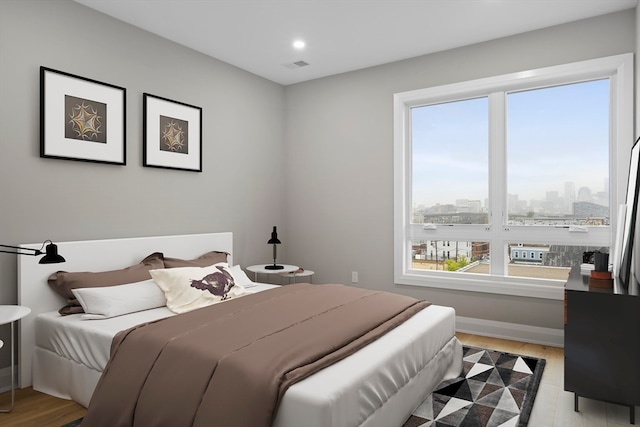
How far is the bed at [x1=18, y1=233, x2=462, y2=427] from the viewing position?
1.70m

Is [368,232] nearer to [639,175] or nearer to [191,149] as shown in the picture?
[191,149]

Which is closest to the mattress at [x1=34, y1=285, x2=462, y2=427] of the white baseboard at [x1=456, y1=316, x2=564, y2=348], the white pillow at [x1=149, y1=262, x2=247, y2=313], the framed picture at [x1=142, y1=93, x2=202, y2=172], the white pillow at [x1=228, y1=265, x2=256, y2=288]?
the white pillow at [x1=149, y1=262, x2=247, y2=313]

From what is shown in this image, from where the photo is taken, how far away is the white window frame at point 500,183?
3.31 meters

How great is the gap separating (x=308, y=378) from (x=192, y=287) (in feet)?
4.90

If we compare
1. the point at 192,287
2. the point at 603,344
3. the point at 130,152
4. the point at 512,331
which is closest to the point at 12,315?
the point at 192,287

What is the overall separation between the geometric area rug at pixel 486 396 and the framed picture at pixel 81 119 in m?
2.81

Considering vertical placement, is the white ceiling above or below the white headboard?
above

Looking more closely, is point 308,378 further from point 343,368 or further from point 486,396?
point 486,396

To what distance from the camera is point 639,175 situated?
2396 millimetres

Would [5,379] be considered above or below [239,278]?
below

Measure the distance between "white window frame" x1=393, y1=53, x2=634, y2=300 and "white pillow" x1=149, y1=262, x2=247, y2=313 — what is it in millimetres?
1918

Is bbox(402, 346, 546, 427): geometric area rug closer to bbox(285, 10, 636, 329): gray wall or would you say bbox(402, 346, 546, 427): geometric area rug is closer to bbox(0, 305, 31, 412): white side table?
bbox(285, 10, 636, 329): gray wall

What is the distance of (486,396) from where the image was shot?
2.60m

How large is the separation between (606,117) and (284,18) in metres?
2.70
